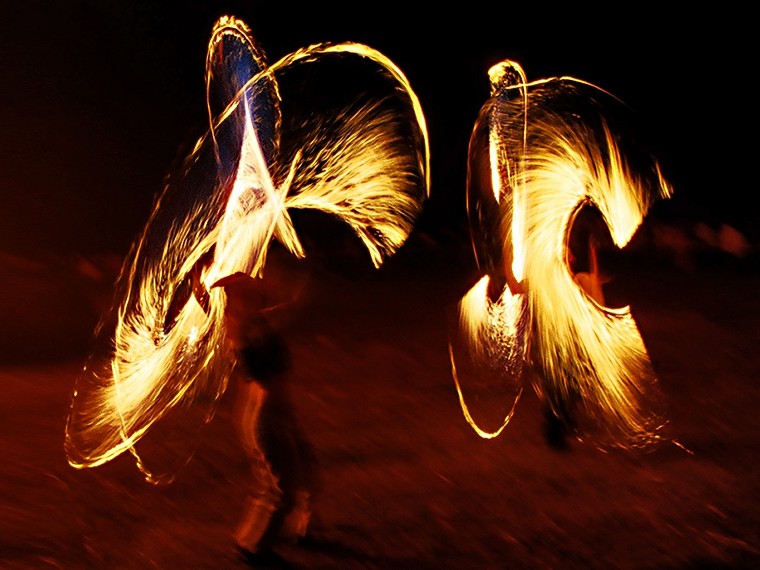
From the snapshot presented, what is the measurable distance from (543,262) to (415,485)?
9.54 ft

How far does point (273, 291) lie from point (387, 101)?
427 centimetres

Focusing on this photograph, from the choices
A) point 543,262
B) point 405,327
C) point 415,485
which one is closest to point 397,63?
point 405,327

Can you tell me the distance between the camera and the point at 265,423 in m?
4.48

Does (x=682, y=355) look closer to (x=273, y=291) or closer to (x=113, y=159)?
(x=273, y=291)

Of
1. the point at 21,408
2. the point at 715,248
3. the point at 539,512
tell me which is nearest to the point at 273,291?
the point at 539,512

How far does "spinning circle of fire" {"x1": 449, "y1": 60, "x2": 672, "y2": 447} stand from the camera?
7.21m

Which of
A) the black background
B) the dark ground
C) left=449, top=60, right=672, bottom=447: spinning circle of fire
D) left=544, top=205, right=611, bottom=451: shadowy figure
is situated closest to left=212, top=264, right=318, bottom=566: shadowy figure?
the dark ground

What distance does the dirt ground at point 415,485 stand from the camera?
4.52 metres

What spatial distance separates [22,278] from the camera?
12672 mm

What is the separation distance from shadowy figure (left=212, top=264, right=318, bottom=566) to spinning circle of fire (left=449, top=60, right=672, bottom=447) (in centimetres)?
251

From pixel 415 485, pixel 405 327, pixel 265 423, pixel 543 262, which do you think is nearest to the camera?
pixel 265 423

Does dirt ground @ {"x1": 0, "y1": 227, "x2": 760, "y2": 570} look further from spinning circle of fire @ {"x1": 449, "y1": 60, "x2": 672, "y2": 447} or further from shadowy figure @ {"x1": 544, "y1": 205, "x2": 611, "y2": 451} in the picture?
spinning circle of fire @ {"x1": 449, "y1": 60, "x2": 672, "y2": 447}

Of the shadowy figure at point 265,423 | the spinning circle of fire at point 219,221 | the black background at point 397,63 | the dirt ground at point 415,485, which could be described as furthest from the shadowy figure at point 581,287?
the black background at point 397,63

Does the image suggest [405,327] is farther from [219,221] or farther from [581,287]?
[219,221]
